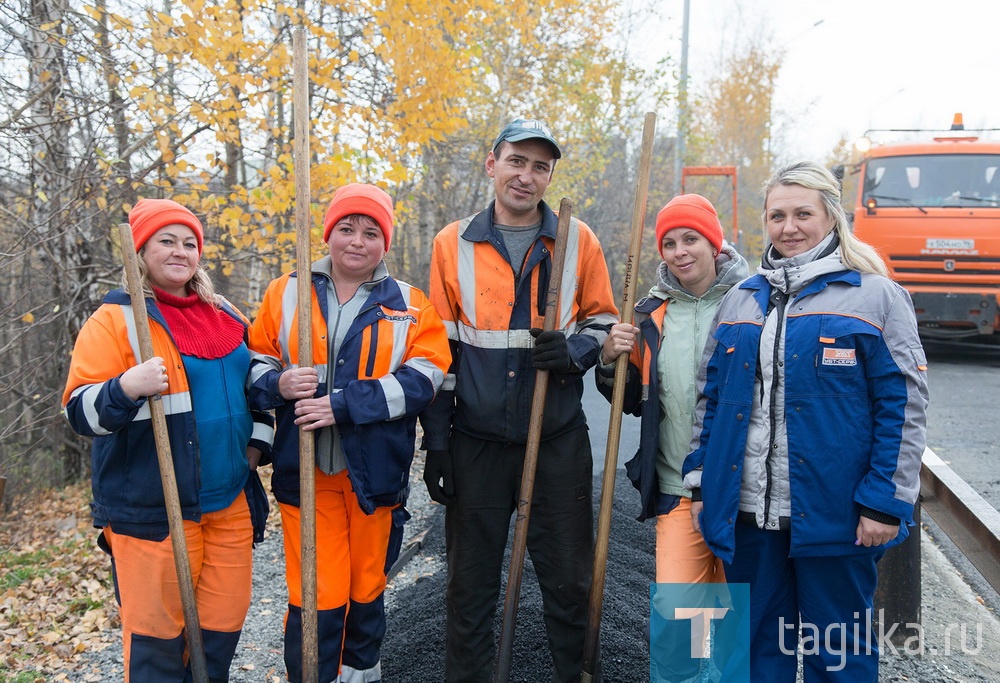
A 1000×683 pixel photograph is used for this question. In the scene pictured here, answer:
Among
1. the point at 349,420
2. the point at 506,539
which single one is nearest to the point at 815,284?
the point at 506,539

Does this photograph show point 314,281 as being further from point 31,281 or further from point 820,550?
point 31,281

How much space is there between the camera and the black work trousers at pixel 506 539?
9.93 ft

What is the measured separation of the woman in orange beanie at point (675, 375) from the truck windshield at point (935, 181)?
911 centimetres

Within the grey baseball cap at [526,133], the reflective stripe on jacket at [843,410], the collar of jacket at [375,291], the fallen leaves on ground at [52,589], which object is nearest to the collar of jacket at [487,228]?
the grey baseball cap at [526,133]

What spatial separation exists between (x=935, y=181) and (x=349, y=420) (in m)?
10.5

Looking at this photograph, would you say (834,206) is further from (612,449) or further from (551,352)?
(612,449)

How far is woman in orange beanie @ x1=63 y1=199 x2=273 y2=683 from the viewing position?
8.46 feet

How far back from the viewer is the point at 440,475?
3039 mm

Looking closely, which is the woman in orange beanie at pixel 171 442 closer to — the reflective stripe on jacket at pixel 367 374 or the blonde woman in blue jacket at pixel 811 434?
the reflective stripe on jacket at pixel 367 374

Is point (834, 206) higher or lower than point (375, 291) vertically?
higher

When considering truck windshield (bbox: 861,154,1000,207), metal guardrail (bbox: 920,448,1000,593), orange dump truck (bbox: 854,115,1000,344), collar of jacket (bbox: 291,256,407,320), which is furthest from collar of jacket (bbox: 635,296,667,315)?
truck windshield (bbox: 861,154,1000,207)

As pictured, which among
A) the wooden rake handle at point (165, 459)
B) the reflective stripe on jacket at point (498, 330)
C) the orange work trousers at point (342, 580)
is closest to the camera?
the wooden rake handle at point (165, 459)

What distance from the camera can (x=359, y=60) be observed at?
7.34 m

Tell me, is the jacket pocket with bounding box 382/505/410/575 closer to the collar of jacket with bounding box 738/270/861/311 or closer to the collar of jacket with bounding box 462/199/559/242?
the collar of jacket with bounding box 462/199/559/242
